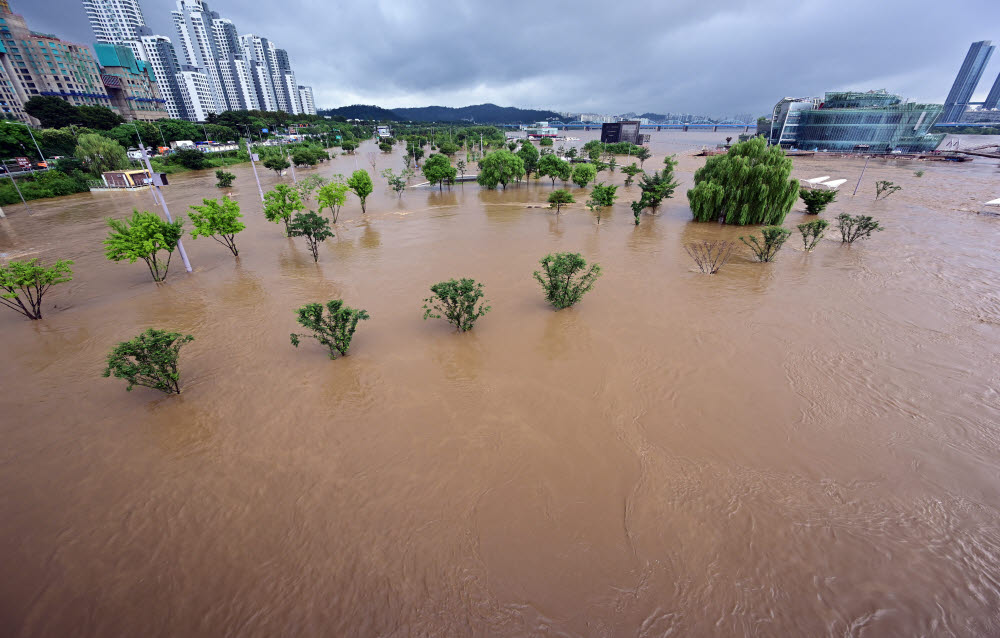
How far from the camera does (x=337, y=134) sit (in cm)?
10481

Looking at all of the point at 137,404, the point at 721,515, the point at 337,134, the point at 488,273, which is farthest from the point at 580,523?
the point at 337,134

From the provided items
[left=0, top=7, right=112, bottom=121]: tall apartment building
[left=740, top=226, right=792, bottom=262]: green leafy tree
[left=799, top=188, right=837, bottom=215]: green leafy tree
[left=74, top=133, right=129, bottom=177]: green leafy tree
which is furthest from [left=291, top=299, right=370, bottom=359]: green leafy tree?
[left=0, top=7, right=112, bottom=121]: tall apartment building

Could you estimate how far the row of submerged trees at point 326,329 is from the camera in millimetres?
8797

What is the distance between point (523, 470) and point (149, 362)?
29.8 feet

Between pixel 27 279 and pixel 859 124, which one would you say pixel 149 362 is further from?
pixel 859 124

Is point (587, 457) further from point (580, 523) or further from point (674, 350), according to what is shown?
point (674, 350)

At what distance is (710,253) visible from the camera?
19.8 metres

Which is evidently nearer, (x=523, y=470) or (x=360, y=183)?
(x=523, y=470)

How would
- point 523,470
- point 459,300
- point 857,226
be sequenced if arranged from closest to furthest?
point 523,470 < point 459,300 < point 857,226

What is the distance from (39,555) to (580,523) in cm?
866

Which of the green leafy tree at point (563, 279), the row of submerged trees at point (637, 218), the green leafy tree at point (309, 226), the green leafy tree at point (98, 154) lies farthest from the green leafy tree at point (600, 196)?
the green leafy tree at point (98, 154)

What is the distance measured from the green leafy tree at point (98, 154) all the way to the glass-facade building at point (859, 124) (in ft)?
352

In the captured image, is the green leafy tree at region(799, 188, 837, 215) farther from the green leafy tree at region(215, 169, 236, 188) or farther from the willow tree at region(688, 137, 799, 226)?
the green leafy tree at region(215, 169, 236, 188)

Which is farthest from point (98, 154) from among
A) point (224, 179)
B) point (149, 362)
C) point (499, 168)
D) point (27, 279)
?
point (149, 362)
